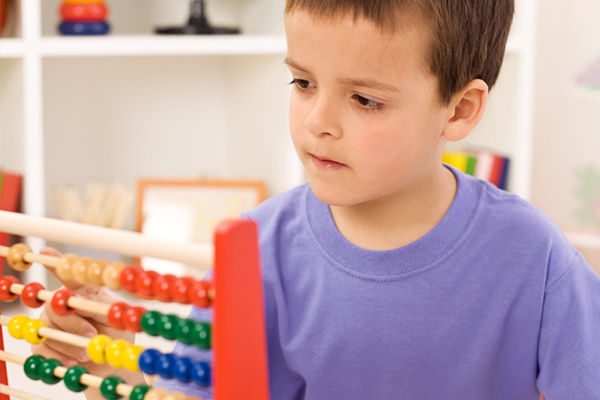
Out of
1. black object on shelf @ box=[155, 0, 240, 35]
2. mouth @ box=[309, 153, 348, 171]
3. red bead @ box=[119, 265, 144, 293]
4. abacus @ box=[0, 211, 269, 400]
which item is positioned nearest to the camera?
abacus @ box=[0, 211, 269, 400]

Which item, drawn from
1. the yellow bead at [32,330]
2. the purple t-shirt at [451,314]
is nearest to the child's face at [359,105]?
the purple t-shirt at [451,314]

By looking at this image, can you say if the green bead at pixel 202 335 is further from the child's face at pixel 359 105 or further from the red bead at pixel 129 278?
the child's face at pixel 359 105

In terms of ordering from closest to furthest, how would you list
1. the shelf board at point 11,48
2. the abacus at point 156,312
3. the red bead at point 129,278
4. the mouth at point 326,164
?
the abacus at point 156,312 < the red bead at point 129,278 < the mouth at point 326,164 < the shelf board at point 11,48

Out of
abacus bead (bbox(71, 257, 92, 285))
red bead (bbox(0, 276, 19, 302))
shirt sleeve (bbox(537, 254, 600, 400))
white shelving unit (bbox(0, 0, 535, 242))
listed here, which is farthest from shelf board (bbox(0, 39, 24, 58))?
shirt sleeve (bbox(537, 254, 600, 400))

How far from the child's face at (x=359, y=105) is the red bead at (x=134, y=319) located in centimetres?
22

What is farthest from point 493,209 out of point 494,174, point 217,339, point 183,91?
point 183,91

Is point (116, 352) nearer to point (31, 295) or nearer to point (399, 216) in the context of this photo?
point (31, 295)

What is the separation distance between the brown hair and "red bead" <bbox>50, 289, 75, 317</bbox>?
35cm

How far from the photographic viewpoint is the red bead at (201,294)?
516 millimetres

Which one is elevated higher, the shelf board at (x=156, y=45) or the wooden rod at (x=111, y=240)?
the shelf board at (x=156, y=45)

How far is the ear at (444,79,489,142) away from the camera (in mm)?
726

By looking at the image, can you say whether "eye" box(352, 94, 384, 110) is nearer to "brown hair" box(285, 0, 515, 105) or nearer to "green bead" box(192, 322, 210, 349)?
"brown hair" box(285, 0, 515, 105)

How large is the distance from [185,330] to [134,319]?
2.5 inches

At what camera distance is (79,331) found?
69 centimetres
